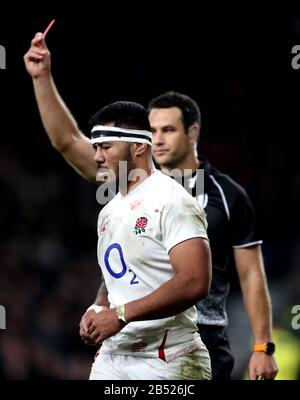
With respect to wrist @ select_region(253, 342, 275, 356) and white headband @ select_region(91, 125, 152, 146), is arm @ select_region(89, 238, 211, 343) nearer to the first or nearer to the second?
white headband @ select_region(91, 125, 152, 146)

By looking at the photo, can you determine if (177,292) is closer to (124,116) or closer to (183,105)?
(124,116)

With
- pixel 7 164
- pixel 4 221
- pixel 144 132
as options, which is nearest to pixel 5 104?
pixel 7 164

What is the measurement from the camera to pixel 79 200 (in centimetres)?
1277

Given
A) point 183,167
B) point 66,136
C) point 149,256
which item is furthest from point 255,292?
point 149,256

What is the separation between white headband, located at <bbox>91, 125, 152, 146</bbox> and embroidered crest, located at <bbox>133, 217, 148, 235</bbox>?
42 cm

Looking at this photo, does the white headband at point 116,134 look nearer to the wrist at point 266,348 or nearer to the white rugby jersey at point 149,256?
the white rugby jersey at point 149,256

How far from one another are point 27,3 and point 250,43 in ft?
10.5

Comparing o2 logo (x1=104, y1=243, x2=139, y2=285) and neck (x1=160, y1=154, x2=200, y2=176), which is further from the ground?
neck (x1=160, y1=154, x2=200, y2=176)

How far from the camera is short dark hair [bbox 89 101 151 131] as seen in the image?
4785mm

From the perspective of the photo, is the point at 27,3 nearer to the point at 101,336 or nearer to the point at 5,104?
the point at 5,104

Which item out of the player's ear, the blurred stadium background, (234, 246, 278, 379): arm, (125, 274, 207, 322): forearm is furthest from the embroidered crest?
the blurred stadium background

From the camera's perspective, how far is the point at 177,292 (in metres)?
4.30

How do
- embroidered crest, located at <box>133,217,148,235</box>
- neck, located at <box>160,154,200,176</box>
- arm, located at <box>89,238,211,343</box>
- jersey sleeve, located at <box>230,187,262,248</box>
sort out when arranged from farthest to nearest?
1. neck, located at <box>160,154,200,176</box>
2. jersey sleeve, located at <box>230,187,262,248</box>
3. embroidered crest, located at <box>133,217,148,235</box>
4. arm, located at <box>89,238,211,343</box>

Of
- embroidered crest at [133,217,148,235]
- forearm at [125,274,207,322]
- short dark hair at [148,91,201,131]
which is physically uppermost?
short dark hair at [148,91,201,131]
